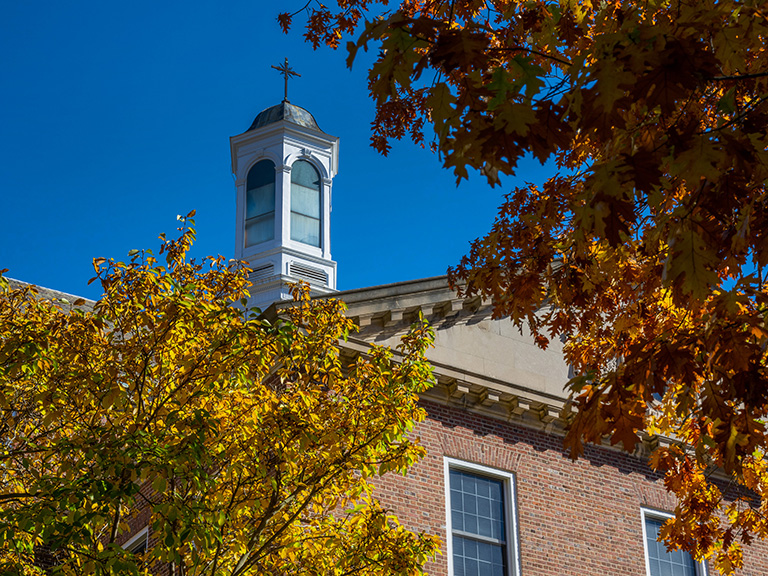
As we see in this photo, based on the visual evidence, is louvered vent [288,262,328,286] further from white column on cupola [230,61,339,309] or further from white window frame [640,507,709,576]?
white window frame [640,507,709,576]

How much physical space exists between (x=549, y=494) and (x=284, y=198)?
666 inches

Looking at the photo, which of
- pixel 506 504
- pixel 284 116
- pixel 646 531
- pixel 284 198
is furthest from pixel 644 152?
pixel 284 116

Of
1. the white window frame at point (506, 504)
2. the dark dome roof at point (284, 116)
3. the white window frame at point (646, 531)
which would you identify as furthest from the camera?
the dark dome roof at point (284, 116)

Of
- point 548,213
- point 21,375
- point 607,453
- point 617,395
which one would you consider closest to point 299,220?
point 607,453

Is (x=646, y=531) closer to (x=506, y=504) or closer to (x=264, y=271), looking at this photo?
(x=506, y=504)

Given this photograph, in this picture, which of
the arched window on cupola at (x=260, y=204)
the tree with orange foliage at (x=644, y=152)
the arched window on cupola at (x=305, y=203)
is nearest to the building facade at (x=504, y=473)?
the tree with orange foliage at (x=644, y=152)

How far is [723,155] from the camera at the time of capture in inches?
175

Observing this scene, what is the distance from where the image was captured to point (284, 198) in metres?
31.3

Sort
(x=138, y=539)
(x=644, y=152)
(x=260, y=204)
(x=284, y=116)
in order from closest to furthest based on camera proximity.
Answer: (x=644, y=152) → (x=138, y=539) → (x=260, y=204) → (x=284, y=116)

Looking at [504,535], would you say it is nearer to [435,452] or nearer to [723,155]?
[435,452]

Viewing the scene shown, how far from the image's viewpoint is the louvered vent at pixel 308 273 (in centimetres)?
2997

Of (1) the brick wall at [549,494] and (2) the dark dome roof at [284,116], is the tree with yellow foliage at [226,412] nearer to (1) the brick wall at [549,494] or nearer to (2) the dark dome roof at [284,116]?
(1) the brick wall at [549,494]

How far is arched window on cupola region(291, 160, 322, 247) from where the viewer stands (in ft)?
103

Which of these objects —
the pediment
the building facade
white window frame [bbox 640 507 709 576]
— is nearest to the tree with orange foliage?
the building facade
